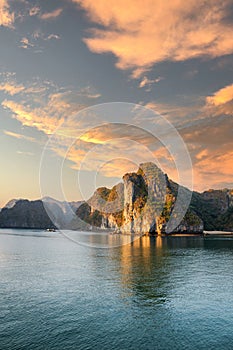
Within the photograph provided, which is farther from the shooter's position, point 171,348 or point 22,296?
point 22,296

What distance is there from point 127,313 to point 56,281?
90.6ft

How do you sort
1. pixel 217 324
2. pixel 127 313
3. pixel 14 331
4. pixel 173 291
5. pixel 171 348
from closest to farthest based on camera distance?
1. pixel 171 348
2. pixel 14 331
3. pixel 217 324
4. pixel 127 313
5. pixel 173 291

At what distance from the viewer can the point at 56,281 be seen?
67500 millimetres

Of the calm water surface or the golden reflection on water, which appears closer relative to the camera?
the calm water surface

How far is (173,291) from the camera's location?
6000 centimetres

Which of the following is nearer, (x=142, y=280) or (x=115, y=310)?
(x=115, y=310)

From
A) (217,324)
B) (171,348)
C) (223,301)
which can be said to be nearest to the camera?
(171,348)

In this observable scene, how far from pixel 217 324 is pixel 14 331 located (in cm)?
2936

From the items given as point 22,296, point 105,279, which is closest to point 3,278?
point 22,296

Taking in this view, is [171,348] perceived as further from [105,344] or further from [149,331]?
[105,344]

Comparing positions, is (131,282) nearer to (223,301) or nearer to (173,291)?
(173,291)

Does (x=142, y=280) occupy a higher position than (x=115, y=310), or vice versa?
(x=142, y=280)

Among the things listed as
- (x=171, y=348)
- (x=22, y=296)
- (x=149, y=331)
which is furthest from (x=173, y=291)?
(x=22, y=296)

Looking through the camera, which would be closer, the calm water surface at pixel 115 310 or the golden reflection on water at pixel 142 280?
the calm water surface at pixel 115 310
